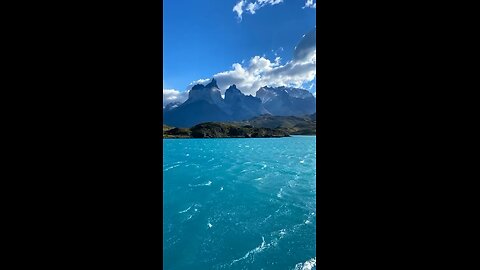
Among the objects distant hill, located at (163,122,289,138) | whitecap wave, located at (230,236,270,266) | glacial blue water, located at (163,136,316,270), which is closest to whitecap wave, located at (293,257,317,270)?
glacial blue water, located at (163,136,316,270)

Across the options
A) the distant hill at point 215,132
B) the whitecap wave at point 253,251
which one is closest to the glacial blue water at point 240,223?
the whitecap wave at point 253,251

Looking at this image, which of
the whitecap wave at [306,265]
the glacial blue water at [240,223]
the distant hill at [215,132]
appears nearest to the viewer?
the whitecap wave at [306,265]

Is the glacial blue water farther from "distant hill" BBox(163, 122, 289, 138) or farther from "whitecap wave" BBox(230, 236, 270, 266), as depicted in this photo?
"distant hill" BBox(163, 122, 289, 138)

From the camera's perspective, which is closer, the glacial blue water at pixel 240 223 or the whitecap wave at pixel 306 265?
the whitecap wave at pixel 306 265

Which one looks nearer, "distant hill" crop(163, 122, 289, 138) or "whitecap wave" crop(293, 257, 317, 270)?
"whitecap wave" crop(293, 257, 317, 270)

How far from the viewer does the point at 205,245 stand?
1616cm

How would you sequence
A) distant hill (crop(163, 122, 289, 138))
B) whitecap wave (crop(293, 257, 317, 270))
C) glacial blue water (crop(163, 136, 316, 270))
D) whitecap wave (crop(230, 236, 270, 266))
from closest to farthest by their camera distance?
whitecap wave (crop(293, 257, 317, 270))
whitecap wave (crop(230, 236, 270, 266))
glacial blue water (crop(163, 136, 316, 270))
distant hill (crop(163, 122, 289, 138))

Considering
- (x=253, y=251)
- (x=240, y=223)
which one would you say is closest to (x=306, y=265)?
(x=253, y=251)

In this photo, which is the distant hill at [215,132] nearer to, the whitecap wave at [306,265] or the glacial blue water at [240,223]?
the glacial blue water at [240,223]

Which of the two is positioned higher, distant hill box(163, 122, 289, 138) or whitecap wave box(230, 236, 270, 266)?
distant hill box(163, 122, 289, 138)
